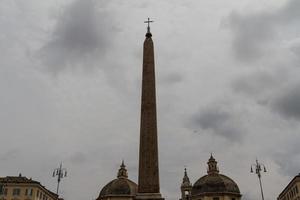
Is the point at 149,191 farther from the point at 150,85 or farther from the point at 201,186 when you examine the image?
the point at 201,186

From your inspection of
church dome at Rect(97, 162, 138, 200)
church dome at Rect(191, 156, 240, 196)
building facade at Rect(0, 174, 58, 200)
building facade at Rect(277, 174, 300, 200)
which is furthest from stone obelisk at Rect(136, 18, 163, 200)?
church dome at Rect(191, 156, 240, 196)

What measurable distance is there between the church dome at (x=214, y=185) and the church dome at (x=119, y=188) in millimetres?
11963

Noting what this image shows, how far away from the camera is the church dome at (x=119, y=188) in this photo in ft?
194

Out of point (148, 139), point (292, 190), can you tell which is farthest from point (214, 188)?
point (148, 139)

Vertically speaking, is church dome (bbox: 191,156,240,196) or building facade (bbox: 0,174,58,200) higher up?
church dome (bbox: 191,156,240,196)

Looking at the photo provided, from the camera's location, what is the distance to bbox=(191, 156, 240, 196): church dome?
60.3 m

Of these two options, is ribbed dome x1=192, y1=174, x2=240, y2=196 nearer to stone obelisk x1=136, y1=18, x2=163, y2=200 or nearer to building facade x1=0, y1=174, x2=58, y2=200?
building facade x1=0, y1=174, x2=58, y2=200

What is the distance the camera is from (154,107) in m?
19.9

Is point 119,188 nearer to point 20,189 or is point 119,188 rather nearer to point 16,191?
point 20,189

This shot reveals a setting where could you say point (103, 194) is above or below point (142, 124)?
above

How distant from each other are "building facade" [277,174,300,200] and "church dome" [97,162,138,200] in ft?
89.4

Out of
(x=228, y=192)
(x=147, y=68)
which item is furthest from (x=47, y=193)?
(x=147, y=68)

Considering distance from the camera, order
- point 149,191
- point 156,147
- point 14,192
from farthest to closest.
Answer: point 14,192 → point 156,147 → point 149,191

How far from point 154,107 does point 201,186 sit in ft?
152
